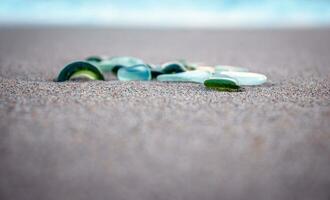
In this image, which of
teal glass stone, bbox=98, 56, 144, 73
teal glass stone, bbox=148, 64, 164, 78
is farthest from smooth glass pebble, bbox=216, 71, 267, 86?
teal glass stone, bbox=98, 56, 144, 73

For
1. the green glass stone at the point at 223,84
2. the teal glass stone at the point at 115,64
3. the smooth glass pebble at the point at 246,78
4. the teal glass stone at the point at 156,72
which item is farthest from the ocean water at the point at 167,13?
the green glass stone at the point at 223,84

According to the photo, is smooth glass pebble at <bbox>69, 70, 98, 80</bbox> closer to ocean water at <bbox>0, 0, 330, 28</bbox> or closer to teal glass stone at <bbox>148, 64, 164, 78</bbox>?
teal glass stone at <bbox>148, 64, 164, 78</bbox>

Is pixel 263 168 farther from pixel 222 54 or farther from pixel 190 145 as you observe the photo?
pixel 222 54

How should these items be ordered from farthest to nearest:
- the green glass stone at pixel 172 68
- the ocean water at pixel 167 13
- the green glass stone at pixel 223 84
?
1. the ocean water at pixel 167 13
2. the green glass stone at pixel 172 68
3. the green glass stone at pixel 223 84

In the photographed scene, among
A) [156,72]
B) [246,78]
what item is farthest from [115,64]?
[246,78]

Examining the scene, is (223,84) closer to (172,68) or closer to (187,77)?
(187,77)

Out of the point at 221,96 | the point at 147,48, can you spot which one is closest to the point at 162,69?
the point at 221,96

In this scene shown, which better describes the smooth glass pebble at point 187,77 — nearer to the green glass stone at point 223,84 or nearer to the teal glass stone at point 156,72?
the teal glass stone at point 156,72
